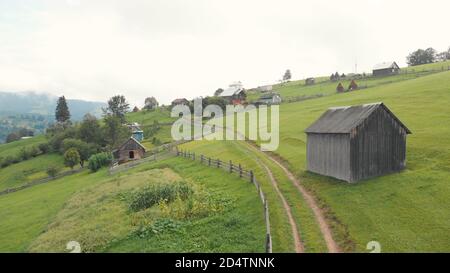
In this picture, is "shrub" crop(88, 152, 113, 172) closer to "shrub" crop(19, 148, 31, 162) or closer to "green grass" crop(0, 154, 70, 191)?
"green grass" crop(0, 154, 70, 191)

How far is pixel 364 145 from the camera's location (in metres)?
27.8

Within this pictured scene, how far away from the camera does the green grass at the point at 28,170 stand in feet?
263

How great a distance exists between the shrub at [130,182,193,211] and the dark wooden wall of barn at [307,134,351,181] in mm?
10848

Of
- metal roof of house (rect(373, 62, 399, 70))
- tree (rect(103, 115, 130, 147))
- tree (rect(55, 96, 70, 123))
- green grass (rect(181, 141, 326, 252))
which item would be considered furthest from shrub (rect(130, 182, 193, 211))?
tree (rect(55, 96, 70, 123))

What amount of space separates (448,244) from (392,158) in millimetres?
11607

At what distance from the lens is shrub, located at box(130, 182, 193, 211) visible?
100 feet

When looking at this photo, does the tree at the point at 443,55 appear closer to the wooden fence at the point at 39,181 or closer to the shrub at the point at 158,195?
the wooden fence at the point at 39,181

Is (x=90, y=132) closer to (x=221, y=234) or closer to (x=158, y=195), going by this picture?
(x=158, y=195)

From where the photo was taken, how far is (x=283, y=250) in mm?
18469

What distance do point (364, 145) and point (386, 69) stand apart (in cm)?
9523

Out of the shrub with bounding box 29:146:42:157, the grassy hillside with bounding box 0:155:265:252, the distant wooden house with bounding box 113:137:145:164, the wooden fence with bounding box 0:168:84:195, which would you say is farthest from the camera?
the shrub with bounding box 29:146:42:157

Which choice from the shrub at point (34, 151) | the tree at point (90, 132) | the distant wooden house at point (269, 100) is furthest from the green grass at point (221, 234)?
the shrub at point (34, 151)

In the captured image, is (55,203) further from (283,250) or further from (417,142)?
(417,142)

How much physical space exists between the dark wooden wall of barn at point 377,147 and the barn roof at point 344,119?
35cm
